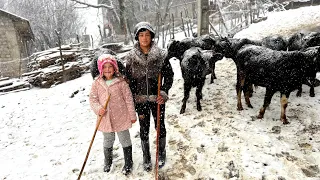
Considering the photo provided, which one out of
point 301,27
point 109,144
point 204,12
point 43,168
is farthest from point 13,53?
point 301,27

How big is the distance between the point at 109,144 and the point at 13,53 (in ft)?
55.2

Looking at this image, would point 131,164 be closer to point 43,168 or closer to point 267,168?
point 43,168

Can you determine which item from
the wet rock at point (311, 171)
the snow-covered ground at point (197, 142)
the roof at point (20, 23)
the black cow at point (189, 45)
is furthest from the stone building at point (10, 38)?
the wet rock at point (311, 171)

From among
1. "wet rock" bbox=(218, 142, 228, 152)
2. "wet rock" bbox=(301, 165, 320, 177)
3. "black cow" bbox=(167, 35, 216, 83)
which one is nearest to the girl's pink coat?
"wet rock" bbox=(218, 142, 228, 152)

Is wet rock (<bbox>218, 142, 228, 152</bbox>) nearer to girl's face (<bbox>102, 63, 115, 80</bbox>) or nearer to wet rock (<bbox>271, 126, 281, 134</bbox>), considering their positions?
wet rock (<bbox>271, 126, 281, 134</bbox>)

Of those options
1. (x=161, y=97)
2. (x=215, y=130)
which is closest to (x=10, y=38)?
(x=215, y=130)

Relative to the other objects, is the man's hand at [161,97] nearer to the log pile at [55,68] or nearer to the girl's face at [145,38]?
the girl's face at [145,38]

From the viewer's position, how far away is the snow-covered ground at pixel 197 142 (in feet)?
12.7

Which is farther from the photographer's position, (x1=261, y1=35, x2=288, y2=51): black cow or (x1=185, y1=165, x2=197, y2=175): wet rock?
(x1=261, y1=35, x2=288, y2=51): black cow

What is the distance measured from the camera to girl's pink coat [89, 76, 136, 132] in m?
3.53

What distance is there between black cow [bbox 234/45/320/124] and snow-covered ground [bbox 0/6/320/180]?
64cm

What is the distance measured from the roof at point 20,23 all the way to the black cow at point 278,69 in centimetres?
1712

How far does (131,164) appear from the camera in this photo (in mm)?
3973

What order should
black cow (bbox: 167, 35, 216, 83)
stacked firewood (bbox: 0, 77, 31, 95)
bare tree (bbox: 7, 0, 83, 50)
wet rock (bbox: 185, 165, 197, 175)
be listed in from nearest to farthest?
wet rock (bbox: 185, 165, 197, 175), black cow (bbox: 167, 35, 216, 83), stacked firewood (bbox: 0, 77, 31, 95), bare tree (bbox: 7, 0, 83, 50)
